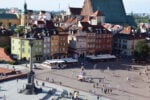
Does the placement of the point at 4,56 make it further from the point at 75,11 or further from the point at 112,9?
the point at 112,9

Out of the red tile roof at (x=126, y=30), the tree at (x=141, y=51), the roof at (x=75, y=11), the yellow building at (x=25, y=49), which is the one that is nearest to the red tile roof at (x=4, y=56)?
the yellow building at (x=25, y=49)

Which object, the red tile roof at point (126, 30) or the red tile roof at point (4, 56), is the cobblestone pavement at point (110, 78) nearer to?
the red tile roof at point (4, 56)

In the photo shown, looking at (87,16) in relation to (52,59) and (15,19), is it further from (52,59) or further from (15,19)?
(52,59)

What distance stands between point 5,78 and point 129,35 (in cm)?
3768

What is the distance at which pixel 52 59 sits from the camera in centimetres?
6931

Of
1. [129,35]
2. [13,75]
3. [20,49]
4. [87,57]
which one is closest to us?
[13,75]

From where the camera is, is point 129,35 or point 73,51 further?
point 129,35

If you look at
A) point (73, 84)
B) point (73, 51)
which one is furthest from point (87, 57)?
point (73, 84)

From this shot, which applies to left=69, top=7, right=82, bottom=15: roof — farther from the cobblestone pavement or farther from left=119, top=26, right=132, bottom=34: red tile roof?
the cobblestone pavement

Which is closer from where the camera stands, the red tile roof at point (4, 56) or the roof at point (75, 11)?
the red tile roof at point (4, 56)

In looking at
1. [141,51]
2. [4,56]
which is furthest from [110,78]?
[4,56]

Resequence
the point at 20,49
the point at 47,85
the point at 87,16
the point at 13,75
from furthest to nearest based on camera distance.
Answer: the point at 87,16 < the point at 20,49 < the point at 13,75 < the point at 47,85

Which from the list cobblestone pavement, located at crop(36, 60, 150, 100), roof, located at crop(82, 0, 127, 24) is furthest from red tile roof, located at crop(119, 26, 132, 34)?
cobblestone pavement, located at crop(36, 60, 150, 100)

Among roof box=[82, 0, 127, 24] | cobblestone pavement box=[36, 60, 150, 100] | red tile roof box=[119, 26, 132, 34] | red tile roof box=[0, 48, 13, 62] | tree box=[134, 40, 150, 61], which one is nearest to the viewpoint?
cobblestone pavement box=[36, 60, 150, 100]
